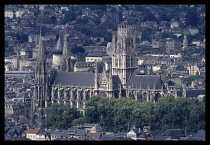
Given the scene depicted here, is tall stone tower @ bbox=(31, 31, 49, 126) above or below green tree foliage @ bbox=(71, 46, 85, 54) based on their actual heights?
below

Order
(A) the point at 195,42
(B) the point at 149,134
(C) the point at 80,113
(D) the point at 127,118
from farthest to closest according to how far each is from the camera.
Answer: (A) the point at 195,42 < (C) the point at 80,113 < (D) the point at 127,118 < (B) the point at 149,134

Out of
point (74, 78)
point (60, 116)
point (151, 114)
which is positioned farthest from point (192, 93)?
point (60, 116)

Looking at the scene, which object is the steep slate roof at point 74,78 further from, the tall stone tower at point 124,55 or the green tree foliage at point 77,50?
the green tree foliage at point 77,50

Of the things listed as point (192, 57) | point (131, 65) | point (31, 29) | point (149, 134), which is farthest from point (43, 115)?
point (31, 29)

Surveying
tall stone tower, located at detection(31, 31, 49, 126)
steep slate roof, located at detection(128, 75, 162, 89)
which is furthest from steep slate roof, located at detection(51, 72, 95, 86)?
steep slate roof, located at detection(128, 75, 162, 89)

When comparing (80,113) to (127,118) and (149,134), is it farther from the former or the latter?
(149,134)

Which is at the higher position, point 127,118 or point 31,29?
point 31,29

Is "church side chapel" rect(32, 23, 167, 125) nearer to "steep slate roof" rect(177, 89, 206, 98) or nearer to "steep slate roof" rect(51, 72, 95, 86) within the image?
"steep slate roof" rect(51, 72, 95, 86)
